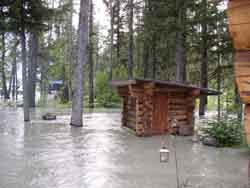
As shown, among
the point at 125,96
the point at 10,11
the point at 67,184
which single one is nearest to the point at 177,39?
the point at 125,96

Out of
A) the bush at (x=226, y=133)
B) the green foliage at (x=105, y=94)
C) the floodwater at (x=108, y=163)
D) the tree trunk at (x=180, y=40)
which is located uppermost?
the tree trunk at (x=180, y=40)

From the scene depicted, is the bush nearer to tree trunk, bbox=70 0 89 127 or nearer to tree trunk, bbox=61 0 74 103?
tree trunk, bbox=70 0 89 127

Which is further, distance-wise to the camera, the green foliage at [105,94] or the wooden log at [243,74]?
the green foliage at [105,94]

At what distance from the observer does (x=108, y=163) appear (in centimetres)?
548

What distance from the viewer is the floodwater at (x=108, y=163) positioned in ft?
14.3

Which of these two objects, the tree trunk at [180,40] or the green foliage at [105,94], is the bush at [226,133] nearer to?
the tree trunk at [180,40]

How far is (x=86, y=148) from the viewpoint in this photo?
689 cm

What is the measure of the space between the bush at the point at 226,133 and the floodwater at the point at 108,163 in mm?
495

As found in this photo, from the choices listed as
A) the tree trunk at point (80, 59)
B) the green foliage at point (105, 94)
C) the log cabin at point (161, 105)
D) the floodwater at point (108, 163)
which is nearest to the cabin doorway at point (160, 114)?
the log cabin at point (161, 105)

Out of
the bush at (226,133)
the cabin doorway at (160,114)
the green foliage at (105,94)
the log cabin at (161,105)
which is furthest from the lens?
the green foliage at (105,94)

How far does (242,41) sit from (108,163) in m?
4.45

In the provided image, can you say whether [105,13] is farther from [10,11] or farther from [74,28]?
[10,11]

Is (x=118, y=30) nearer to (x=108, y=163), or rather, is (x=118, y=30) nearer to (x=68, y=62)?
(x=68, y=62)

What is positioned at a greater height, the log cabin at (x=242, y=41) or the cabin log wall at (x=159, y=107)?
the log cabin at (x=242, y=41)
